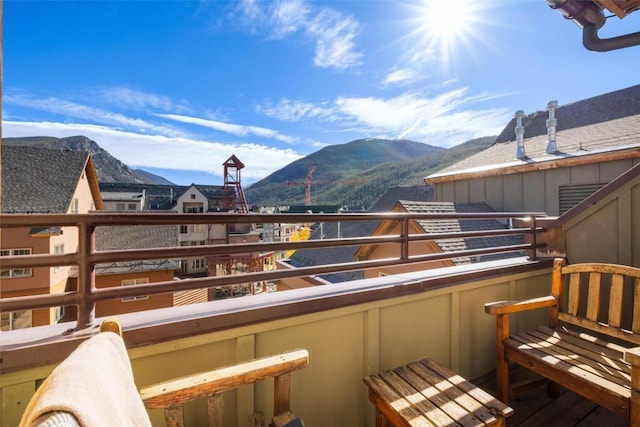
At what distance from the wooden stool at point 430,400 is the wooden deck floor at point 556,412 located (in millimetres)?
741

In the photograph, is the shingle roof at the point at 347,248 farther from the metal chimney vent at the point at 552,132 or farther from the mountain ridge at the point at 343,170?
the mountain ridge at the point at 343,170

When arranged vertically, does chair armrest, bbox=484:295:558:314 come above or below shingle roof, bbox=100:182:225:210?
below

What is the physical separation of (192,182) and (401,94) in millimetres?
18558

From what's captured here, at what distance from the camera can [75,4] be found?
4.30 meters

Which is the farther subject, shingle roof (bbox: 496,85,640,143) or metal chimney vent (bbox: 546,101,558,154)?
shingle roof (bbox: 496,85,640,143)

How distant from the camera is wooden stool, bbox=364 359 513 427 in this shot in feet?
3.64

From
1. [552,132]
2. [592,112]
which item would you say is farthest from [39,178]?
[592,112]

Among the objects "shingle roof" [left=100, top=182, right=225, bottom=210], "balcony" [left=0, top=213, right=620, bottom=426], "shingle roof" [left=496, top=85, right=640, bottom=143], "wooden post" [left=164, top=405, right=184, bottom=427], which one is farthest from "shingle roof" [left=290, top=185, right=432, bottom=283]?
"shingle roof" [left=100, top=182, right=225, bottom=210]

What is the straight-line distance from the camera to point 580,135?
7527 millimetres

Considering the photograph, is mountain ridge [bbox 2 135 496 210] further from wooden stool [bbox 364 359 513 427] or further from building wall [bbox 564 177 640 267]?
wooden stool [bbox 364 359 513 427]

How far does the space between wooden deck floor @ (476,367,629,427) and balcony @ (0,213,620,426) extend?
8cm

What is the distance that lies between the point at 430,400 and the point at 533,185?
25.2 feet

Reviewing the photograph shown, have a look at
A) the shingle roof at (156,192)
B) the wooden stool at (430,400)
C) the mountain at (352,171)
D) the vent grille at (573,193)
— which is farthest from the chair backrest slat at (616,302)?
the mountain at (352,171)

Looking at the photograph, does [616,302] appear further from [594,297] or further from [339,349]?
[339,349]
